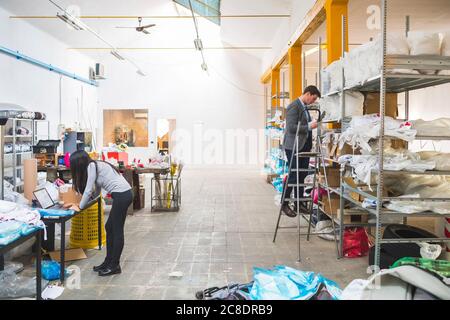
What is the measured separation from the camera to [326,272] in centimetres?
382

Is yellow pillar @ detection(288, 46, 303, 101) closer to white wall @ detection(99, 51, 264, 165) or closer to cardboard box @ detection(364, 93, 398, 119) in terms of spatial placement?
cardboard box @ detection(364, 93, 398, 119)

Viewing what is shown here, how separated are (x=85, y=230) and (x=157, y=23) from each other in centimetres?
874

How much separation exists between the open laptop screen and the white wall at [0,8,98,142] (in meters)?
5.93

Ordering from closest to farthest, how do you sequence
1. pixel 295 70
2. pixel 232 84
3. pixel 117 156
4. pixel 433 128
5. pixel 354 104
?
1. pixel 433 128
2. pixel 354 104
3. pixel 117 156
4. pixel 295 70
5. pixel 232 84

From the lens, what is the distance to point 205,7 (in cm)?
1041

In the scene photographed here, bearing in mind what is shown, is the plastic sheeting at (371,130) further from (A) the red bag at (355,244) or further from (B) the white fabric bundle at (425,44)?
(A) the red bag at (355,244)

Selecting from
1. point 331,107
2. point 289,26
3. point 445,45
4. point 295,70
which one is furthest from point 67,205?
point 289,26

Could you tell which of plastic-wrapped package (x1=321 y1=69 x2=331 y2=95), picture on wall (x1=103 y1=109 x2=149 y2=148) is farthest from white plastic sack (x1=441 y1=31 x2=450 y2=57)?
picture on wall (x1=103 y1=109 x2=149 y2=148)

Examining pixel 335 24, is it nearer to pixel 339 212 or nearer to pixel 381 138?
pixel 381 138

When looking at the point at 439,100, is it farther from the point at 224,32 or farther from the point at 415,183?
the point at 415,183

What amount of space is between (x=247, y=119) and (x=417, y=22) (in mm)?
7223

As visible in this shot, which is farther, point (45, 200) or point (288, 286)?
point (45, 200)

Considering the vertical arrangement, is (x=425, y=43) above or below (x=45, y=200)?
above
